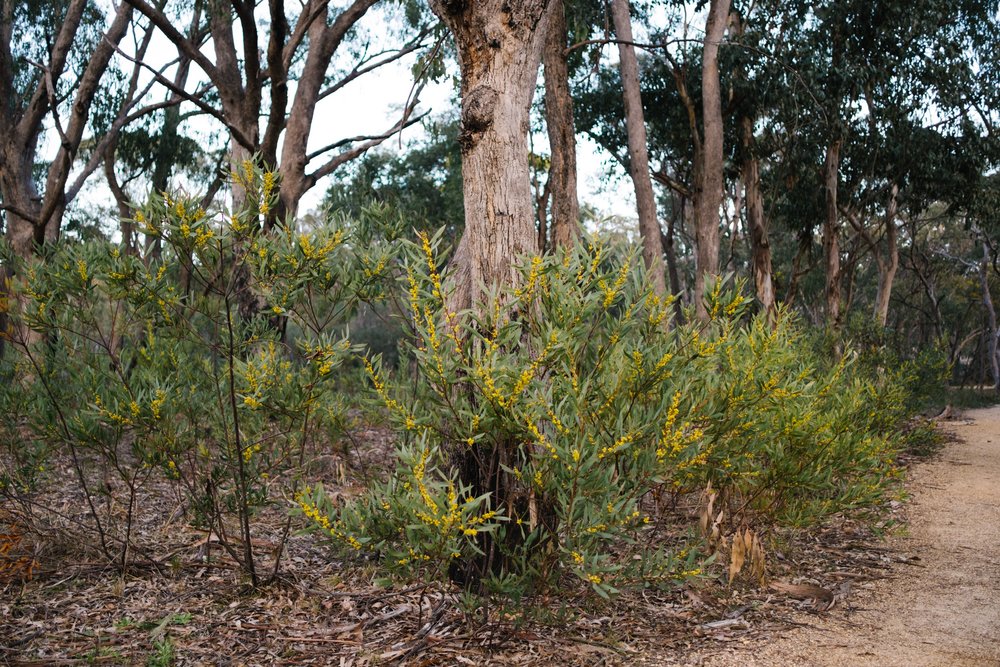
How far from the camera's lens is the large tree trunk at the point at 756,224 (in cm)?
1316

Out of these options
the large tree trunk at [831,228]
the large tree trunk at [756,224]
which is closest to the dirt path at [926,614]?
the large tree trunk at [756,224]

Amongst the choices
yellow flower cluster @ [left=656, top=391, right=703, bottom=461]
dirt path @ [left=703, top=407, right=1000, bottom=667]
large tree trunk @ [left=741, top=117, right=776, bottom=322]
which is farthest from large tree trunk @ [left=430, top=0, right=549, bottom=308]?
large tree trunk @ [left=741, top=117, right=776, bottom=322]

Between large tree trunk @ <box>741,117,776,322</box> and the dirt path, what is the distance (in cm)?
661

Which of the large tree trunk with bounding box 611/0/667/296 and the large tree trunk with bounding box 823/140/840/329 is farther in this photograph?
the large tree trunk with bounding box 823/140/840/329

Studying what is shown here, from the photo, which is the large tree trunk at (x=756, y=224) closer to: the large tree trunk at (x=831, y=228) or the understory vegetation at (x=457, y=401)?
the large tree trunk at (x=831, y=228)

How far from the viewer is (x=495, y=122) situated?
3.77 m

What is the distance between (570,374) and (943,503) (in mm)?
5307

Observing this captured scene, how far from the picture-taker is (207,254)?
3.47 metres

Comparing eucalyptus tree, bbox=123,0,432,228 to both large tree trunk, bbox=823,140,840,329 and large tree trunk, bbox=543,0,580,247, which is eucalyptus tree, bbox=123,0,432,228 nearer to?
large tree trunk, bbox=543,0,580,247

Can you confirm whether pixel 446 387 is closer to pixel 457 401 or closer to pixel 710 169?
pixel 457 401

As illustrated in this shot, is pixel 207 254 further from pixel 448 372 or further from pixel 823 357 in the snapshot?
pixel 823 357

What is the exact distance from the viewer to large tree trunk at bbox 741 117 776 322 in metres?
13.2

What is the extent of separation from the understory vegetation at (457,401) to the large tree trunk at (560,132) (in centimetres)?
417

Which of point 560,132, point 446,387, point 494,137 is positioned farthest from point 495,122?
point 560,132
